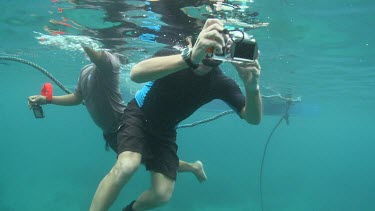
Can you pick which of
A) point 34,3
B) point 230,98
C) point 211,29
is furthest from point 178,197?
point 211,29

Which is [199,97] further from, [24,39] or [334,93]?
[334,93]

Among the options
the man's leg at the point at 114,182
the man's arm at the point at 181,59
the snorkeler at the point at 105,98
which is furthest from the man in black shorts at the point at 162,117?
the snorkeler at the point at 105,98

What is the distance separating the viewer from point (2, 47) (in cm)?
1786

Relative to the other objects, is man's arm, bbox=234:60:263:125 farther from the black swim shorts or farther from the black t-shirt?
the black swim shorts

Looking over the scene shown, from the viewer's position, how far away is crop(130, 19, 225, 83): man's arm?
3.65 meters

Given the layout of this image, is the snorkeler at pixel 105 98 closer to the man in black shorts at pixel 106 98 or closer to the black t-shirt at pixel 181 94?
the man in black shorts at pixel 106 98

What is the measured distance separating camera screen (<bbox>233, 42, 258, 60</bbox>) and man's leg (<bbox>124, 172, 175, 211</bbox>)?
2462 millimetres

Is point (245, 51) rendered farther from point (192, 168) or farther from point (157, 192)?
point (192, 168)

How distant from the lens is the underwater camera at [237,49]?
3.69 metres

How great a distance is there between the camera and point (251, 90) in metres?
4.77

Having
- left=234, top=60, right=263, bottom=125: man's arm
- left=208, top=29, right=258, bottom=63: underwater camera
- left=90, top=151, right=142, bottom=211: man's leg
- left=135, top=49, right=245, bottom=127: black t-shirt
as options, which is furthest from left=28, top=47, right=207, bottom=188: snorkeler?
left=208, top=29, right=258, bottom=63: underwater camera

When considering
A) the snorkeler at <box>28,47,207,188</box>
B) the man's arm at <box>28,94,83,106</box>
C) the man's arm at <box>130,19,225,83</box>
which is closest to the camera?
the man's arm at <box>130,19,225,83</box>

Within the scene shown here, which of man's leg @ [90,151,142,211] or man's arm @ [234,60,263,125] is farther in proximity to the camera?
man's leg @ [90,151,142,211]

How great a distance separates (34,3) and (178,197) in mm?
16344
